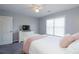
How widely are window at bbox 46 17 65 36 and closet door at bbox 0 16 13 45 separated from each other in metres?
0.65

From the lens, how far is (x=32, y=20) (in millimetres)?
1695

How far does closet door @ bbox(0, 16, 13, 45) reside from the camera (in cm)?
167

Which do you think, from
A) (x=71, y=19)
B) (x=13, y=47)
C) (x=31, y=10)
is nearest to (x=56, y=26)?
(x=71, y=19)

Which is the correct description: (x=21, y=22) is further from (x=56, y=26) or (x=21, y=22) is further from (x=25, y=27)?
(x=56, y=26)

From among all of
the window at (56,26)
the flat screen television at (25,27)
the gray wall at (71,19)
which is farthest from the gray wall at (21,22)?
the gray wall at (71,19)

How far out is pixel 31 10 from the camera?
168 centimetres

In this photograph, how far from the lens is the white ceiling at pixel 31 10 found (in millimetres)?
1519

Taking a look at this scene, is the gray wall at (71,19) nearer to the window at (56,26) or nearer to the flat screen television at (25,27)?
the window at (56,26)

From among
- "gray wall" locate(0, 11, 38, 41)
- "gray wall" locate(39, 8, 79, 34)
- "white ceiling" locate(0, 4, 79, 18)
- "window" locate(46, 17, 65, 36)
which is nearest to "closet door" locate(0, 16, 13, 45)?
"gray wall" locate(0, 11, 38, 41)

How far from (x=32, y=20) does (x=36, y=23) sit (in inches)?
3.6

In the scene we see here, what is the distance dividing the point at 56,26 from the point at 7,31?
0.87 metres
